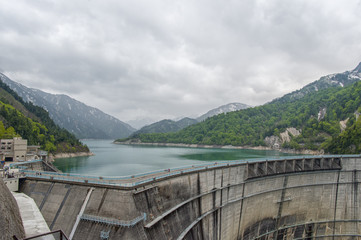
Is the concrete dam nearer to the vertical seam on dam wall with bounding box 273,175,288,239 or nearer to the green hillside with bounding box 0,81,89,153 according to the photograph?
the vertical seam on dam wall with bounding box 273,175,288,239

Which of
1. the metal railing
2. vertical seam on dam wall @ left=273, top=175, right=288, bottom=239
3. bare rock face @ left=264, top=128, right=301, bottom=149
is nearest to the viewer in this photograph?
the metal railing

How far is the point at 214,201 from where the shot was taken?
25.8 m

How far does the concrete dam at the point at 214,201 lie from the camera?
17391 mm

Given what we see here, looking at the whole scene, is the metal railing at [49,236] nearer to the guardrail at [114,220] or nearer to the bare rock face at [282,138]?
the guardrail at [114,220]

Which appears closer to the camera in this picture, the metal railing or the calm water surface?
the metal railing

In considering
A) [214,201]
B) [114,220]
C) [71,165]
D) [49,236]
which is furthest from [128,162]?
[49,236]

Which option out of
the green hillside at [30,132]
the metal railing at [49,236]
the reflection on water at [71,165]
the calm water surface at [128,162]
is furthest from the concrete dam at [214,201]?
the green hillside at [30,132]

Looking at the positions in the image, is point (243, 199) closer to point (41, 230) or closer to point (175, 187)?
point (175, 187)

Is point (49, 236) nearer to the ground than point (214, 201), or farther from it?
farther from it

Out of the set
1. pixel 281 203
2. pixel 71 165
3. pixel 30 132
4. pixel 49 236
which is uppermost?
pixel 30 132

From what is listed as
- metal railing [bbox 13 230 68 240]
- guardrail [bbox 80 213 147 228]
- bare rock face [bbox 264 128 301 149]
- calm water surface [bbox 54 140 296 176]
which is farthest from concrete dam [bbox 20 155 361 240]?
bare rock face [bbox 264 128 301 149]

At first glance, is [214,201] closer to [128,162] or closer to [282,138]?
[128,162]

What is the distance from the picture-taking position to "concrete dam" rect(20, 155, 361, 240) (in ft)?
57.1

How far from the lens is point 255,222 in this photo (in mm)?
31516
